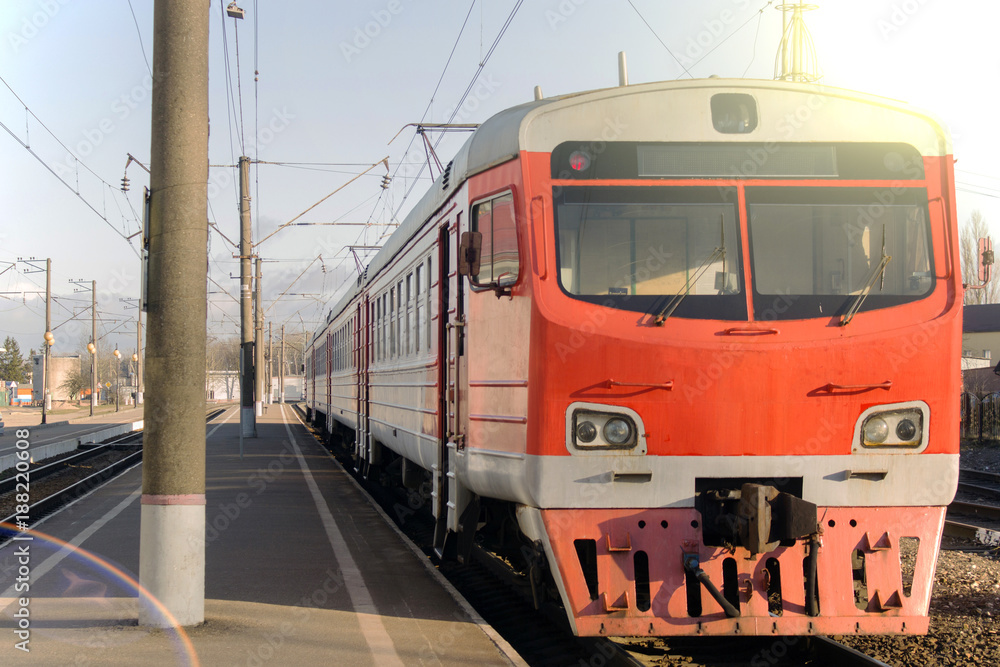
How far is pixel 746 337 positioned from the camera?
5414 millimetres

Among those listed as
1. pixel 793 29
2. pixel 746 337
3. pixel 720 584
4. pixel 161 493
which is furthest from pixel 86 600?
pixel 793 29

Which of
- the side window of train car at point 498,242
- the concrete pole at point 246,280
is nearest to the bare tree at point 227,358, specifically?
the concrete pole at point 246,280

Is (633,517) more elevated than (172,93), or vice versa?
(172,93)

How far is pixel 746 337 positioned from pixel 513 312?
52.7 inches

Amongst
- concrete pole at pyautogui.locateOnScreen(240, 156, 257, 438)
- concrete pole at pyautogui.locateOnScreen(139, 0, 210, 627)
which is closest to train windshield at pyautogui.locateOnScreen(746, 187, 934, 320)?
concrete pole at pyautogui.locateOnScreen(139, 0, 210, 627)

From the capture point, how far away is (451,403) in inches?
284

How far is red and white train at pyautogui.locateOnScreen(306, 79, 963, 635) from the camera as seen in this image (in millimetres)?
5320

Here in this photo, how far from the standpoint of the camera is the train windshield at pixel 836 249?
5.54m

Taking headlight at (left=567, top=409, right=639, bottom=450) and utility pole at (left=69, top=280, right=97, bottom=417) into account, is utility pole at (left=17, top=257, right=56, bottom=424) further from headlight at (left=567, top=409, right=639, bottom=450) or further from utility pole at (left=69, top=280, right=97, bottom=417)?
headlight at (left=567, top=409, right=639, bottom=450)

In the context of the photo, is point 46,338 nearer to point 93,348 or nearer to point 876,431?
point 93,348

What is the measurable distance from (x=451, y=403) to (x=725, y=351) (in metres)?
2.47

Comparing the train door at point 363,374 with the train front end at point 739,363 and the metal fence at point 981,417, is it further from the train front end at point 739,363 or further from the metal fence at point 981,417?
the metal fence at point 981,417

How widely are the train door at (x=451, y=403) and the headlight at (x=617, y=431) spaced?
1483 millimetres

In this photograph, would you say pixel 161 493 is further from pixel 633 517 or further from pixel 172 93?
pixel 633 517
